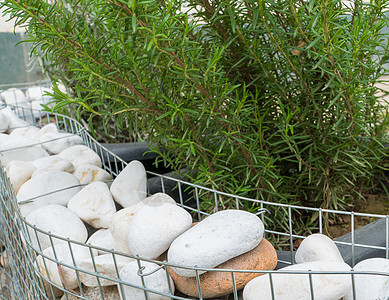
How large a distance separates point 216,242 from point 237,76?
356 millimetres

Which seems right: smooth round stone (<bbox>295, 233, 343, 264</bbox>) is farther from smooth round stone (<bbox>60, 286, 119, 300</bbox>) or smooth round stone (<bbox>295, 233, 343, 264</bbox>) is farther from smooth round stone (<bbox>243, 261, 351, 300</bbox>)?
smooth round stone (<bbox>60, 286, 119, 300</bbox>)

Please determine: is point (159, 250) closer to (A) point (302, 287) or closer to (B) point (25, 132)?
(A) point (302, 287)

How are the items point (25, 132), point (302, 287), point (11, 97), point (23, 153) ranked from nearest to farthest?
point (302, 287), point (23, 153), point (25, 132), point (11, 97)

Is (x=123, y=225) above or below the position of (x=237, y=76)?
below

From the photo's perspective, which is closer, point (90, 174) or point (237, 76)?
point (237, 76)

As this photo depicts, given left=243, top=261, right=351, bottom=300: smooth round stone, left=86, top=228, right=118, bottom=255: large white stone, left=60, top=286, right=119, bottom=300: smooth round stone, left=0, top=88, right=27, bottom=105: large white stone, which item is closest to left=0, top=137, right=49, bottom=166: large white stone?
left=86, top=228, right=118, bottom=255: large white stone

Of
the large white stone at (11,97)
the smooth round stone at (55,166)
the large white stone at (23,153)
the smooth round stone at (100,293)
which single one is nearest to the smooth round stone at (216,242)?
the smooth round stone at (100,293)

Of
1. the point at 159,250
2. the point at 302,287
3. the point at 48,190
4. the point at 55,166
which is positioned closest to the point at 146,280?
the point at 159,250

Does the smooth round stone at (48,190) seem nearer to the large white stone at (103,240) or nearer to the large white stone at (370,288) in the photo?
the large white stone at (103,240)

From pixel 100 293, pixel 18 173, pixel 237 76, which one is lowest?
pixel 100 293

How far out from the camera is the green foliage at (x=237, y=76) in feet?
2.13

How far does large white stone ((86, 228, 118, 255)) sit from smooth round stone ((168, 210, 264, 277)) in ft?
0.65

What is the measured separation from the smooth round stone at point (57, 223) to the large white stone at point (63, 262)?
5 centimetres

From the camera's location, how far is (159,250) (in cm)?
63
